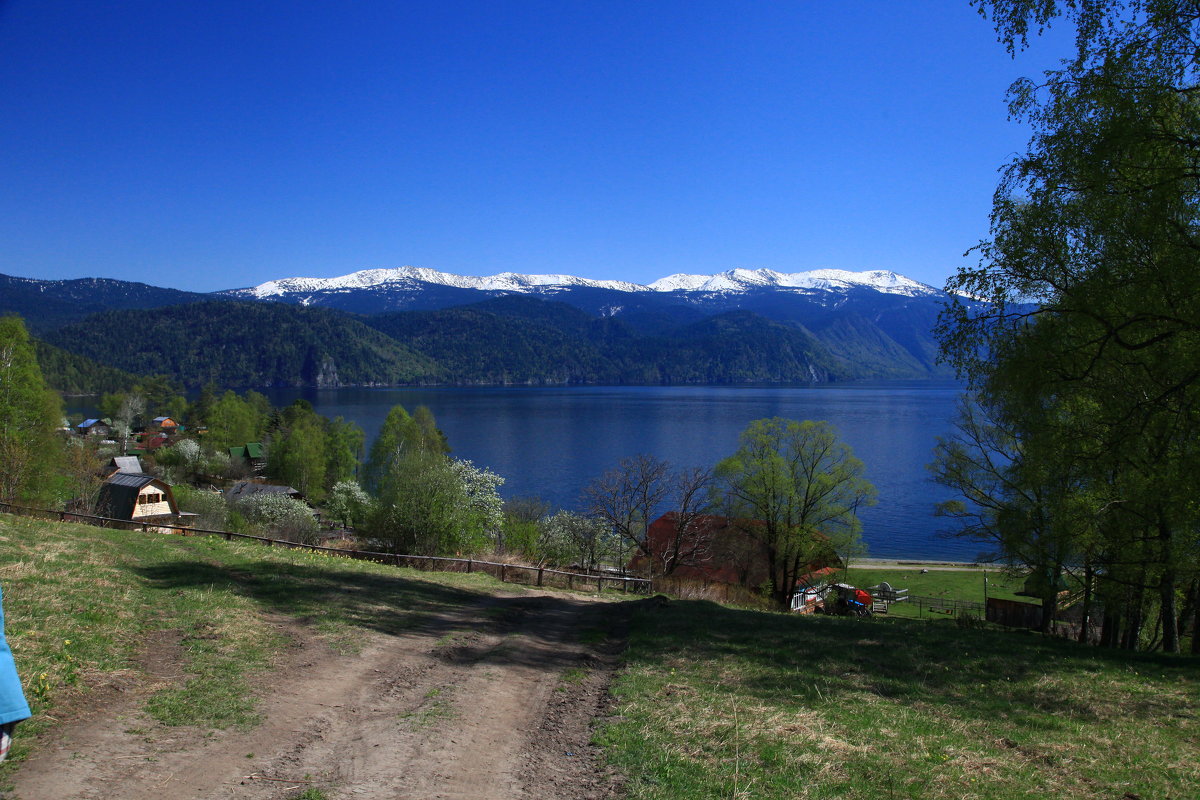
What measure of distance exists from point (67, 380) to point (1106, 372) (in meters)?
214

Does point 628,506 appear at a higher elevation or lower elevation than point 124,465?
higher

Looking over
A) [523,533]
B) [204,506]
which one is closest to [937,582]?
[523,533]

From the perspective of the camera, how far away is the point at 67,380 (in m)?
172

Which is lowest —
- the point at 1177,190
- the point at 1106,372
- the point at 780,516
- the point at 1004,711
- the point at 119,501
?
the point at 119,501

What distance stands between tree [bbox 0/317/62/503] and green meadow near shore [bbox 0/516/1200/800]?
65.4 ft

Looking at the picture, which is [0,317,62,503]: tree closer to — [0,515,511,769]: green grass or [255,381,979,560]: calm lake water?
[0,515,511,769]: green grass

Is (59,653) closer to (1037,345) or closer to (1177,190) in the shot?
(1037,345)

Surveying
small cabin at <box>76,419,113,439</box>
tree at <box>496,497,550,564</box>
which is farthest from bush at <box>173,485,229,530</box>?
small cabin at <box>76,419,113,439</box>

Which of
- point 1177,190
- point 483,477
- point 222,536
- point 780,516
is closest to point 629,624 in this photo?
point 1177,190

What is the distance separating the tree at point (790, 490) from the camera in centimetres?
3400

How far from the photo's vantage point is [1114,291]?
987 cm

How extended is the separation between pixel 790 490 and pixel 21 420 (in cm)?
3533

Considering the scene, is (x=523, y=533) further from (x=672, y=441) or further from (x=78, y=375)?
(x=78, y=375)

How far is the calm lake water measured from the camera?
59000mm
